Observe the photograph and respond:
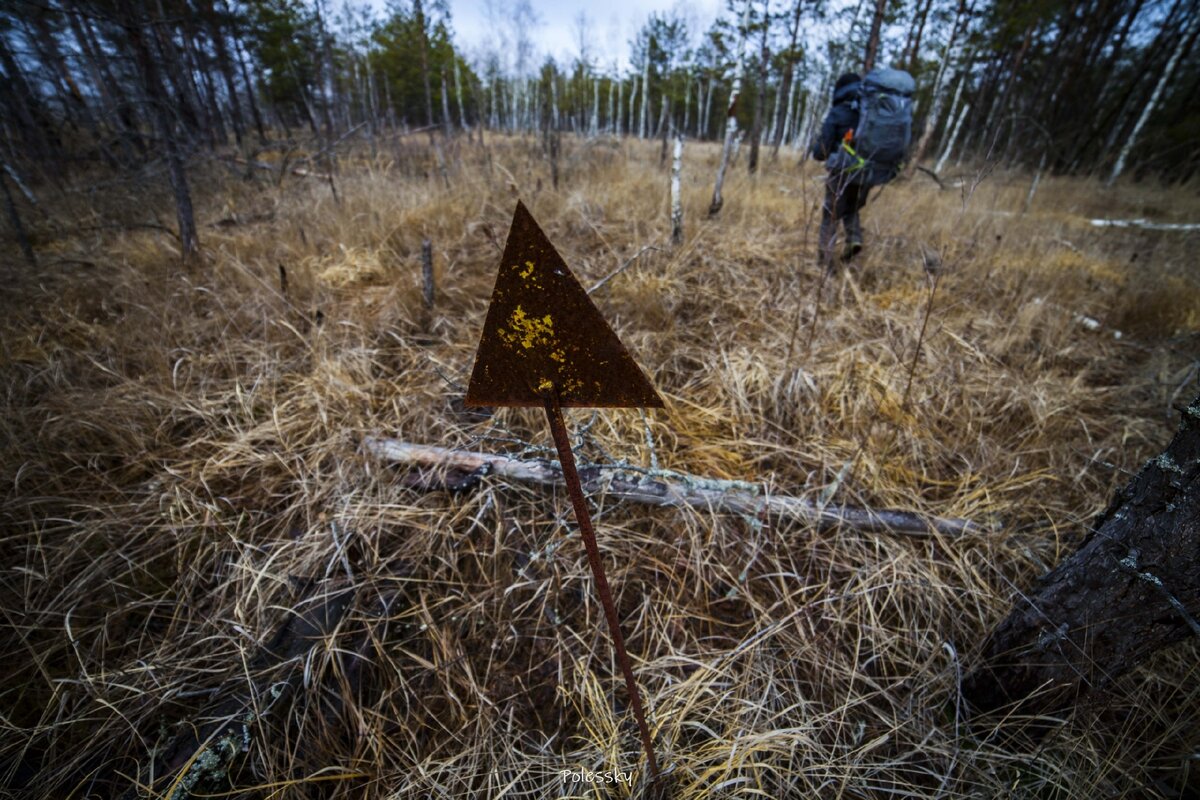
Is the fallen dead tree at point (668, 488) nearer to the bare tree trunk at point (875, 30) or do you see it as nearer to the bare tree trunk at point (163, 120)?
the bare tree trunk at point (163, 120)

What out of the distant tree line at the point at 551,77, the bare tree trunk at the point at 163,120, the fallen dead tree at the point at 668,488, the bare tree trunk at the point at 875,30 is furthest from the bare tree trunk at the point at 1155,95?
the bare tree trunk at the point at 163,120

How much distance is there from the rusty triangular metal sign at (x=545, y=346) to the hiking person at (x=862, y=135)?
116 inches

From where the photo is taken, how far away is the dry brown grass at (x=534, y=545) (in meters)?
1.12

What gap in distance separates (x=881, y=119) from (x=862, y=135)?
177 mm

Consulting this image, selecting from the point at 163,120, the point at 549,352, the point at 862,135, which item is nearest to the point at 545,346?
the point at 549,352

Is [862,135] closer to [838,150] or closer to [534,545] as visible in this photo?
[838,150]

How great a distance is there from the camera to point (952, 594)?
1453 millimetres

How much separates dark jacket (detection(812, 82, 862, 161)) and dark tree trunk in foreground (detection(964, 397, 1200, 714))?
3.50 m

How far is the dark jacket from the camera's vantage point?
333 cm

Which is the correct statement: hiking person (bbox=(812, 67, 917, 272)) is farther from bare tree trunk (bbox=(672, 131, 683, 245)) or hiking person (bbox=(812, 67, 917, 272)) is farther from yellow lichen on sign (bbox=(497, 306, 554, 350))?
yellow lichen on sign (bbox=(497, 306, 554, 350))

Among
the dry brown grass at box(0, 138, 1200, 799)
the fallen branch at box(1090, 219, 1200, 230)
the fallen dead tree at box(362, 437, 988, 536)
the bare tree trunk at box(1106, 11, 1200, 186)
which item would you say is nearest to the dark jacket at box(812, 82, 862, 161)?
the dry brown grass at box(0, 138, 1200, 799)

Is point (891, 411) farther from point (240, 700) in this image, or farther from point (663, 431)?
point (240, 700)

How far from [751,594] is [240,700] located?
158cm

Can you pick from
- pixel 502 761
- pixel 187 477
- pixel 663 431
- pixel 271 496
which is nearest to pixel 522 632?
pixel 502 761
